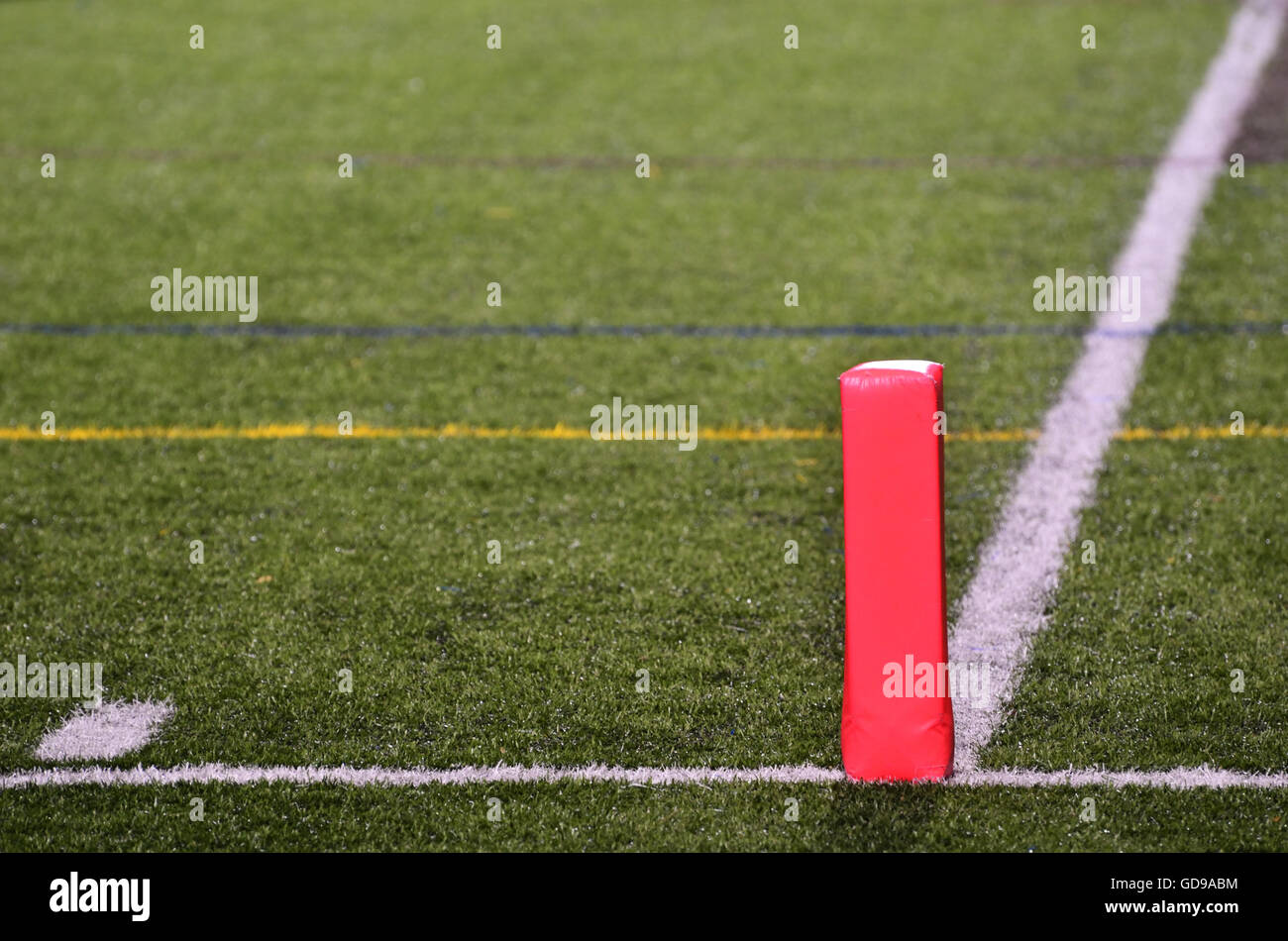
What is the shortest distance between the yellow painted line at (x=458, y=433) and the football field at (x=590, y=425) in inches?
1.1

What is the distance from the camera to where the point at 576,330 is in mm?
7574

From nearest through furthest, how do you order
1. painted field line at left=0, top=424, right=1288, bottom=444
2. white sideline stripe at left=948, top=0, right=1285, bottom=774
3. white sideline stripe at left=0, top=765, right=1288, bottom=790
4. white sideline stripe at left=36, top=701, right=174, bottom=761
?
white sideline stripe at left=0, top=765, right=1288, bottom=790, white sideline stripe at left=36, top=701, right=174, bottom=761, white sideline stripe at left=948, top=0, right=1285, bottom=774, painted field line at left=0, top=424, right=1288, bottom=444

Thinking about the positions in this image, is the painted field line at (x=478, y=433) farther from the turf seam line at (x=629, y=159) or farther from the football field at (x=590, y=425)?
the turf seam line at (x=629, y=159)

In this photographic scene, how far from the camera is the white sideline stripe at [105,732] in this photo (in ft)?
14.1

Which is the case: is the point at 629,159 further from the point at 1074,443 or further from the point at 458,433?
the point at 1074,443

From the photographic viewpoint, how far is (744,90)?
11.2 metres

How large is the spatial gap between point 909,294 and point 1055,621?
3330 mm

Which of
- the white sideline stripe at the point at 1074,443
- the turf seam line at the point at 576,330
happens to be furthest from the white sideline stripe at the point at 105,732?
the turf seam line at the point at 576,330

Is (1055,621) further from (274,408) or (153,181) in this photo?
(153,181)

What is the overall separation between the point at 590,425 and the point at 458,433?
62 centimetres

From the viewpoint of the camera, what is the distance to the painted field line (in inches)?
251

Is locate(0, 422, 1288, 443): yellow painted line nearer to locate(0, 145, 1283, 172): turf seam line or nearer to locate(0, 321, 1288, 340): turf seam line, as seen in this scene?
locate(0, 321, 1288, 340): turf seam line

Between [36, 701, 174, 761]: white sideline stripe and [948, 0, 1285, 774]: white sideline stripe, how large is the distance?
2.53 metres

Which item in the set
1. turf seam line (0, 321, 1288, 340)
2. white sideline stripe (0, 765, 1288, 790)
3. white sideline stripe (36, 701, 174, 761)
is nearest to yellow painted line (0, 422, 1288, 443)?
turf seam line (0, 321, 1288, 340)
